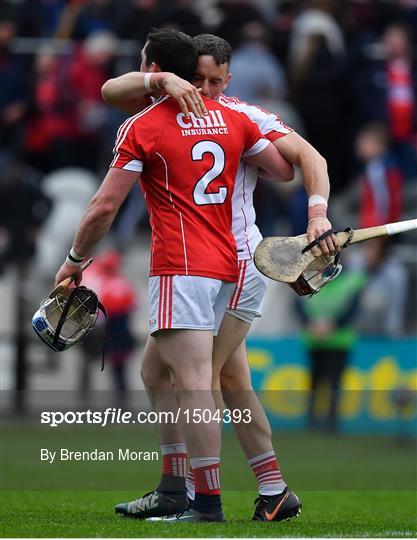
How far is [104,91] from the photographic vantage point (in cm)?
689

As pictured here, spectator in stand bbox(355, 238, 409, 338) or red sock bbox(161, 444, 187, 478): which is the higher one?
spectator in stand bbox(355, 238, 409, 338)

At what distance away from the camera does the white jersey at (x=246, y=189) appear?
7059 mm

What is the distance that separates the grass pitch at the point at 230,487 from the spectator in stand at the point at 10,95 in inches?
157

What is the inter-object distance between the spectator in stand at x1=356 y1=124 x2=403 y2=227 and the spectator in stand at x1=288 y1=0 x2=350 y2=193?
68 cm

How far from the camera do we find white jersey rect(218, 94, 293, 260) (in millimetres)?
7059

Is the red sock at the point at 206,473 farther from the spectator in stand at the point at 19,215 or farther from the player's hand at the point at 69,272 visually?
the spectator in stand at the point at 19,215

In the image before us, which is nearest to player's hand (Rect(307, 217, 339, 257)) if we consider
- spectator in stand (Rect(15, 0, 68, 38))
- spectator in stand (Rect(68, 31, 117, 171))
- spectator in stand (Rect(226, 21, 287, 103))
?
spectator in stand (Rect(226, 21, 287, 103))

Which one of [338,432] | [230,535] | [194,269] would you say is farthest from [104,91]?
[338,432]

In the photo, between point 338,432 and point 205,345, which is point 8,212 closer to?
point 338,432

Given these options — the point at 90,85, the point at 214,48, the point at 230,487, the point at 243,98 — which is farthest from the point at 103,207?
the point at 90,85

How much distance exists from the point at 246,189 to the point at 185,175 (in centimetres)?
55

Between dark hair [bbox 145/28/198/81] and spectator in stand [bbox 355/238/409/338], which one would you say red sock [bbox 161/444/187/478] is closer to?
dark hair [bbox 145/28/198/81]

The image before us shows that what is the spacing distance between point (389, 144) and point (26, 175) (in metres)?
4.42

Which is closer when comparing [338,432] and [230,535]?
[230,535]
